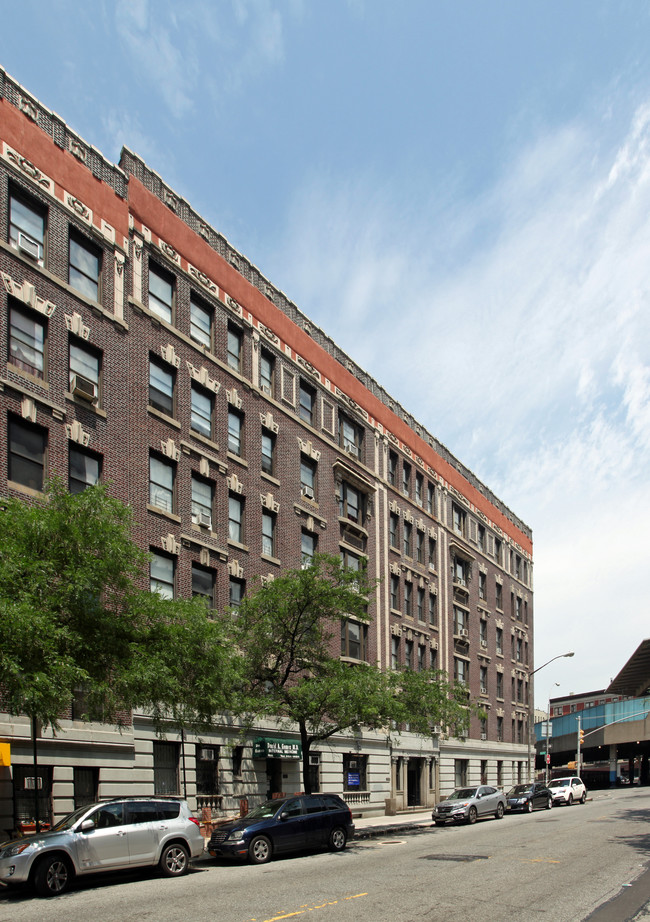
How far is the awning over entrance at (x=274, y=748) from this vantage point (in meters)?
32.4

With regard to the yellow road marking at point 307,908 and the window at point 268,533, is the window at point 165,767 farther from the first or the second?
the yellow road marking at point 307,908

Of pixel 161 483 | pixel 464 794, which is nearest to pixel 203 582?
pixel 161 483

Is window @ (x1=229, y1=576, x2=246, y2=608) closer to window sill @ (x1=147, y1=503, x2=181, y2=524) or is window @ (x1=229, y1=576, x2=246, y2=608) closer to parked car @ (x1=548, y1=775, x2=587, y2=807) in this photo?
window sill @ (x1=147, y1=503, x2=181, y2=524)

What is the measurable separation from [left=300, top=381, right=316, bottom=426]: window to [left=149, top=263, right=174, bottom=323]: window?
988cm

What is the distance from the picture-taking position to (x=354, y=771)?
4119 centimetres

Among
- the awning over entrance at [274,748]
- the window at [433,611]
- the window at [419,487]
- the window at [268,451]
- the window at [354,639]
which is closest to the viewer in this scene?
the awning over entrance at [274,748]

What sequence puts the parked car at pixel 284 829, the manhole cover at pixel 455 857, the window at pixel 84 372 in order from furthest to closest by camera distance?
the window at pixel 84 372, the manhole cover at pixel 455 857, the parked car at pixel 284 829

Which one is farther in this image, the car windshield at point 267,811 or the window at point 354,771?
the window at point 354,771

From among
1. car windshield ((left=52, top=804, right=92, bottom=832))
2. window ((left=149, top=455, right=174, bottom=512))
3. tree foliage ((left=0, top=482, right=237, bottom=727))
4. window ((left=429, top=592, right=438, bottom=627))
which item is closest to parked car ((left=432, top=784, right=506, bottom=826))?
window ((left=429, top=592, right=438, bottom=627))

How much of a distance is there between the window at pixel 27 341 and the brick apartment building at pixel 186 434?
59 millimetres

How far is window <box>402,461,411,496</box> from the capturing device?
50594 mm

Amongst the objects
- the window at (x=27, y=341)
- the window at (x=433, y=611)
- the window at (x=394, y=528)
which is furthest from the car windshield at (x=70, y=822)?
the window at (x=433, y=611)

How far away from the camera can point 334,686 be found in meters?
27.2

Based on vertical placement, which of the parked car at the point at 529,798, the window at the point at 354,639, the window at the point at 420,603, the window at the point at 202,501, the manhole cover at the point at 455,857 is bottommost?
the parked car at the point at 529,798
